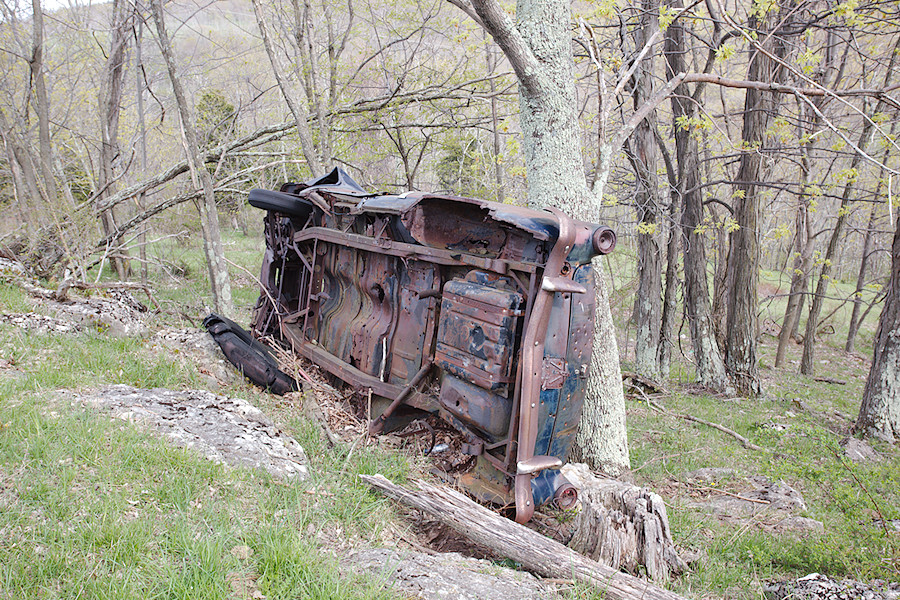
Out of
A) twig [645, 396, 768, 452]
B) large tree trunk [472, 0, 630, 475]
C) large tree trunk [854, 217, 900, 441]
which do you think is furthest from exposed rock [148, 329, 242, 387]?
large tree trunk [854, 217, 900, 441]

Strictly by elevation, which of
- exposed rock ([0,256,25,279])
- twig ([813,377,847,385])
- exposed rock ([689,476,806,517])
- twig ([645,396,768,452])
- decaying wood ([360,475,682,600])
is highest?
exposed rock ([0,256,25,279])

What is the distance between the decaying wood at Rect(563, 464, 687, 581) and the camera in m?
3.25

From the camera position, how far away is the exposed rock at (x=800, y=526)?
416cm

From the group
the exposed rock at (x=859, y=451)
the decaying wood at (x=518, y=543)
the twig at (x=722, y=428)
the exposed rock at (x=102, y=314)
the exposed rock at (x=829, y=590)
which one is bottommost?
the twig at (x=722, y=428)

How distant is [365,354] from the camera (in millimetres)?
5328

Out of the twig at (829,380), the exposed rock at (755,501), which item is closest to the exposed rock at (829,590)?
the exposed rock at (755,501)

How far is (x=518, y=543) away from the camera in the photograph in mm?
3074

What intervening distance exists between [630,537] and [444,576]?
124 cm

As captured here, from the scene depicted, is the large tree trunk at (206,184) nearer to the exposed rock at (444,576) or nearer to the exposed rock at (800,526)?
the exposed rock at (444,576)

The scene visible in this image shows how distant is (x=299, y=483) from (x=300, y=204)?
4100mm

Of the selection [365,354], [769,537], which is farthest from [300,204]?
[769,537]

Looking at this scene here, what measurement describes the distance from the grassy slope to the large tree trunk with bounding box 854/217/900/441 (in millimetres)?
1594

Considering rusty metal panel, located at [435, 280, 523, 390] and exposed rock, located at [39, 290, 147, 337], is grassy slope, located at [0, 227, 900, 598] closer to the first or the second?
exposed rock, located at [39, 290, 147, 337]

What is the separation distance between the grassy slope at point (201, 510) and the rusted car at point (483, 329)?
65cm
